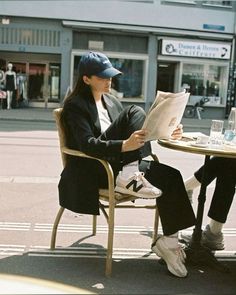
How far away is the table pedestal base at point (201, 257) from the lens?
12.5 ft

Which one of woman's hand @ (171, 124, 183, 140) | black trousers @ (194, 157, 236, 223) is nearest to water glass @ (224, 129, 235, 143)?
black trousers @ (194, 157, 236, 223)

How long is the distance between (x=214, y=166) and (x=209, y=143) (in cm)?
33

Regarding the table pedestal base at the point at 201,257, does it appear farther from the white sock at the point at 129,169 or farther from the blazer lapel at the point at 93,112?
the blazer lapel at the point at 93,112

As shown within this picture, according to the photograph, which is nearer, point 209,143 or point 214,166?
point 209,143

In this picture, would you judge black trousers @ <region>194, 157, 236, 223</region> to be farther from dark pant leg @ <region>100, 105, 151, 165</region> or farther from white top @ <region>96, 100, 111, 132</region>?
white top @ <region>96, 100, 111, 132</region>

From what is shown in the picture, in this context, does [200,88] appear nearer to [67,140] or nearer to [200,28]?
[200,28]

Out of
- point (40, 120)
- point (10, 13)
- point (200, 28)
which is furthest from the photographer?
point (200, 28)

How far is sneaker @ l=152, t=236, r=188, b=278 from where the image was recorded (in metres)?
3.57

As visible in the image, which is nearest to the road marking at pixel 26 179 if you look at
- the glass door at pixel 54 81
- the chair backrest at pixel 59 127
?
the chair backrest at pixel 59 127

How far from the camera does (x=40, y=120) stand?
18.0 meters

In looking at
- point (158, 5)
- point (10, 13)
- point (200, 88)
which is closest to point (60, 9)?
point (10, 13)

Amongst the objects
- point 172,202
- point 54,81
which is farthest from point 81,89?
point 54,81

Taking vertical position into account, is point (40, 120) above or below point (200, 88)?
below

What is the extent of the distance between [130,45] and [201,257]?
759 inches
